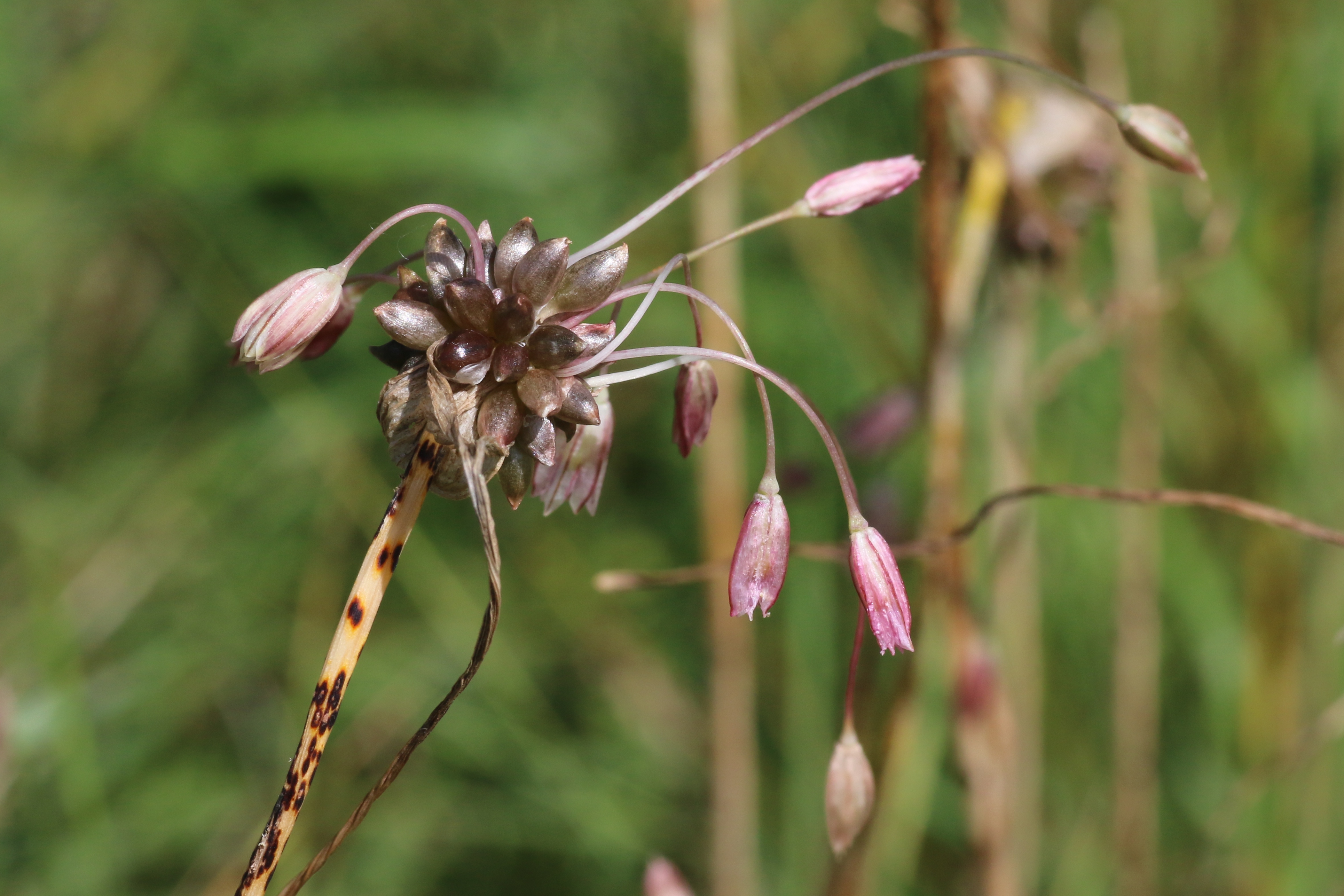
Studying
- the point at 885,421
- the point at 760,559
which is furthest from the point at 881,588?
the point at 885,421

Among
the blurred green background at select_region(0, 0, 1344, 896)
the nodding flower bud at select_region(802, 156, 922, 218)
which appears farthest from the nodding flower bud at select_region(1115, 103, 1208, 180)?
the blurred green background at select_region(0, 0, 1344, 896)

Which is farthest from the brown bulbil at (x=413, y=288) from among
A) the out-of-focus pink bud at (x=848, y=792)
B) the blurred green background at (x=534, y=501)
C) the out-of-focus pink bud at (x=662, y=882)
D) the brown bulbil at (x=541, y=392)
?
the blurred green background at (x=534, y=501)

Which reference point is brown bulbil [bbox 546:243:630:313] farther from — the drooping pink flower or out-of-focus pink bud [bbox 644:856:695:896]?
out-of-focus pink bud [bbox 644:856:695:896]

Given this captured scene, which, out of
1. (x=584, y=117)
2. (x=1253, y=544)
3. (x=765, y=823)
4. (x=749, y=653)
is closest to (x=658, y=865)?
(x=749, y=653)

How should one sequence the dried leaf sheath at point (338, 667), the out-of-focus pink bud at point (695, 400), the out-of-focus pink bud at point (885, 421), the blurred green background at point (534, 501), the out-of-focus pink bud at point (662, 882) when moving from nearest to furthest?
the dried leaf sheath at point (338, 667)
the out-of-focus pink bud at point (695, 400)
the out-of-focus pink bud at point (662, 882)
the out-of-focus pink bud at point (885, 421)
the blurred green background at point (534, 501)

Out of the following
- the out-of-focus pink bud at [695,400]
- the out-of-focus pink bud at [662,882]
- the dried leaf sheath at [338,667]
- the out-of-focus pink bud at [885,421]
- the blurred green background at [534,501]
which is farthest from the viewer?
the blurred green background at [534,501]

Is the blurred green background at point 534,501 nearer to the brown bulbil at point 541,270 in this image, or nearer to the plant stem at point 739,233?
the plant stem at point 739,233
